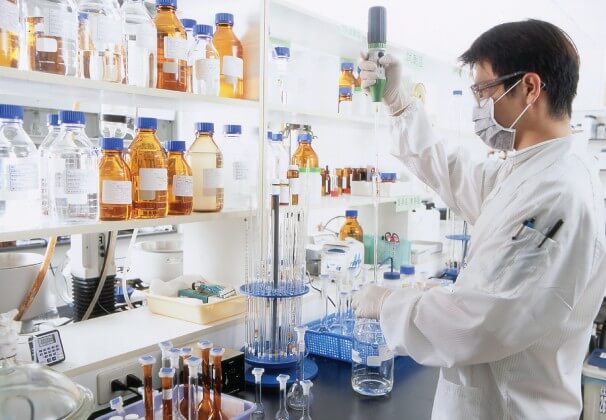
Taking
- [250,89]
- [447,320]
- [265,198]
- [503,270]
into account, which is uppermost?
[250,89]

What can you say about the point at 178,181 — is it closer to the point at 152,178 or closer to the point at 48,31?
the point at 152,178

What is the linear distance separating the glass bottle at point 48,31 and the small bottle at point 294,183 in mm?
753

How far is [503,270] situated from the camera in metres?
1.06

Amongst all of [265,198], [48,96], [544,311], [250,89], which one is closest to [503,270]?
[544,311]

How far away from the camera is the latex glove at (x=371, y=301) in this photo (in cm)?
127

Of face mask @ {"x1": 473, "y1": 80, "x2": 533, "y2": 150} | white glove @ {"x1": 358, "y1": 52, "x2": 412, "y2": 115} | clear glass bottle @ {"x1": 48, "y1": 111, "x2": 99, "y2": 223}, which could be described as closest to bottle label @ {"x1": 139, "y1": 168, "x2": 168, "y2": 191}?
clear glass bottle @ {"x1": 48, "y1": 111, "x2": 99, "y2": 223}

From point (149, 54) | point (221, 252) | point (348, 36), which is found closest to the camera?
point (149, 54)

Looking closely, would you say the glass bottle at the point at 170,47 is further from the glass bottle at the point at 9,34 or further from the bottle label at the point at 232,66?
the glass bottle at the point at 9,34

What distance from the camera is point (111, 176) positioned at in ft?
3.90

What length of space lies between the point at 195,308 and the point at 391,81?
0.92m

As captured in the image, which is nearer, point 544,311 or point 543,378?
point 544,311

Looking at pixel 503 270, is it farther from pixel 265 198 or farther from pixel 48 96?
pixel 48 96

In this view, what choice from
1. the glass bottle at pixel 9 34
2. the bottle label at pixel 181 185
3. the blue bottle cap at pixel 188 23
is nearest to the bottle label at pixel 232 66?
the blue bottle cap at pixel 188 23

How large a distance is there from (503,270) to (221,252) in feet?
3.04
